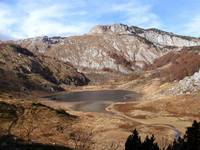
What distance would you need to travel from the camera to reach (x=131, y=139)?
49.5 m

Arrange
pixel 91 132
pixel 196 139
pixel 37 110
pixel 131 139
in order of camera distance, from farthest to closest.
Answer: pixel 37 110 → pixel 91 132 → pixel 131 139 → pixel 196 139

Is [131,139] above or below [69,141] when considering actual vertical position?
above

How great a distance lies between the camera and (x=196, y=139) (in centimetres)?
4650

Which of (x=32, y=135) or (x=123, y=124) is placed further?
(x=123, y=124)

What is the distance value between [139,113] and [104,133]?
66.1 metres

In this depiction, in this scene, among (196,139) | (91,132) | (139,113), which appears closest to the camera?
(196,139)

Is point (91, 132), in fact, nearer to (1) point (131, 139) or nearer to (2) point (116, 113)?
(2) point (116, 113)

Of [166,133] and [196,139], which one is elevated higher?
[196,139]

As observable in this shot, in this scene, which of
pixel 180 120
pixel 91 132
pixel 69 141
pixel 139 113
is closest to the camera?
pixel 69 141

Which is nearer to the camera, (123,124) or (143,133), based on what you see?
(143,133)

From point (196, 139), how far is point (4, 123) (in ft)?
267

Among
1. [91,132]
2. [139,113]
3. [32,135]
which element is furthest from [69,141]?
[139,113]

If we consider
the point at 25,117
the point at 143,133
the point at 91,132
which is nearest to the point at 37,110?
the point at 25,117

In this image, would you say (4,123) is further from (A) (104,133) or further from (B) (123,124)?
(B) (123,124)
